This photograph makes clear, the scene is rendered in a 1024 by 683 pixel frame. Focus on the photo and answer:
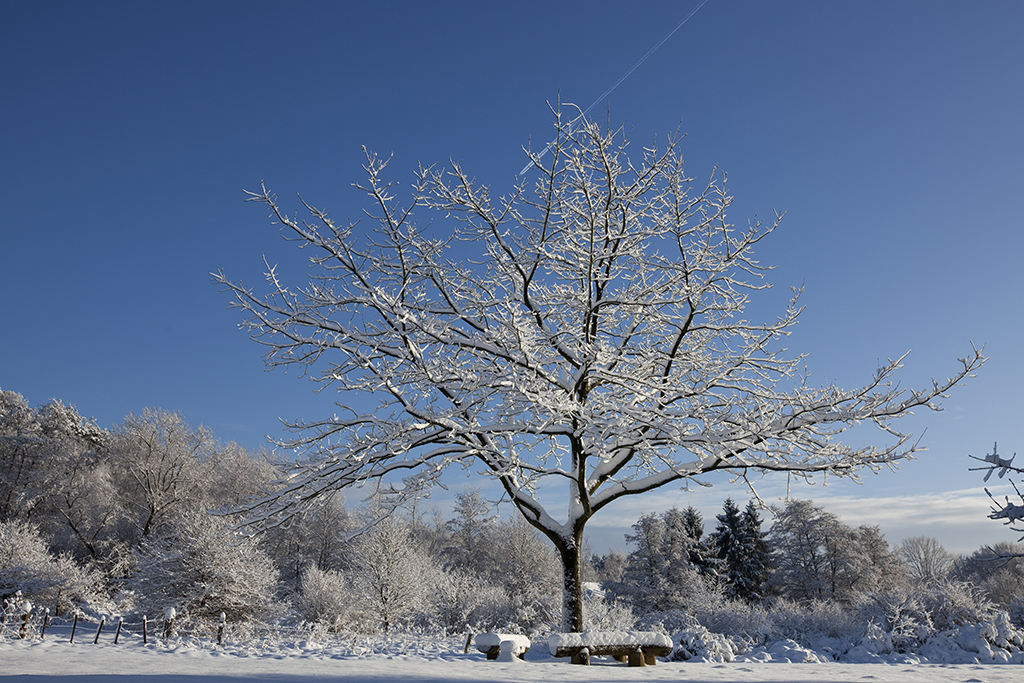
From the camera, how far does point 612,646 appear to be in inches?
333

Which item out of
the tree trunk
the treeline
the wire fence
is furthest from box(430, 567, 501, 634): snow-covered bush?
the tree trunk

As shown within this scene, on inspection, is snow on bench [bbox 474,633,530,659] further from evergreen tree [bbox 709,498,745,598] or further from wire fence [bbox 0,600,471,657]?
evergreen tree [bbox 709,498,745,598]

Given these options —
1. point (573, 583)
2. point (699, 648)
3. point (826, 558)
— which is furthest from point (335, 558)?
point (573, 583)

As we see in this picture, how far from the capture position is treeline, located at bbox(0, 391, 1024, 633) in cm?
1566

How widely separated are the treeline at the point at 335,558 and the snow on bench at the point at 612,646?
250 inches

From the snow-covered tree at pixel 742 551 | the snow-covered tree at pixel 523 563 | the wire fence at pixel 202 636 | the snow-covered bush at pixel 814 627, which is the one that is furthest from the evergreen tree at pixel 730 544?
the wire fence at pixel 202 636

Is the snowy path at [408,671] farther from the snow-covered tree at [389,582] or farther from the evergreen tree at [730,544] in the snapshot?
the evergreen tree at [730,544]

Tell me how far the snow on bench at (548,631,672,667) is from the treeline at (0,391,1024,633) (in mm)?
6349

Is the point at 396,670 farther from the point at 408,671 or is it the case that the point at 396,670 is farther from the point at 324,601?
the point at 324,601

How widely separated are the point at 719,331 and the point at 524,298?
3410mm

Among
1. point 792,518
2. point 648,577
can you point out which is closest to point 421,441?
point 648,577

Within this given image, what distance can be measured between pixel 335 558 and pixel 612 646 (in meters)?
34.3

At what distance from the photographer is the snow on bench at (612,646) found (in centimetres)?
827

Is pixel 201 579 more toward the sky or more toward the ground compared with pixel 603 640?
more toward the sky
